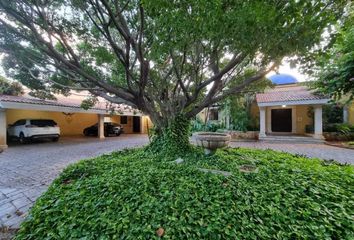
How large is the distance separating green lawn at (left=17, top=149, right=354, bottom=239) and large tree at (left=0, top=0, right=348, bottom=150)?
8.77 ft

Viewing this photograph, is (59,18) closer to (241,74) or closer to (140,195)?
(140,195)

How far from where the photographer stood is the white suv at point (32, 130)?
12.9m

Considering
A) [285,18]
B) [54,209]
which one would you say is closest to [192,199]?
[54,209]

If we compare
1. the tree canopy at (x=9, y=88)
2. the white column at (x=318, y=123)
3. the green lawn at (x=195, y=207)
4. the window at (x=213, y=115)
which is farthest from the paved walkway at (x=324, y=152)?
the tree canopy at (x=9, y=88)

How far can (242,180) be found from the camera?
3.95 meters

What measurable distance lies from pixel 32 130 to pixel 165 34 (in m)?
12.9

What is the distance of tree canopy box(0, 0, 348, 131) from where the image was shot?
3410mm

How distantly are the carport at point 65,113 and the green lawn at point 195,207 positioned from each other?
9.67m

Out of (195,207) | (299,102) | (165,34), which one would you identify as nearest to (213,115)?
(299,102)

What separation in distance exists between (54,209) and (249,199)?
10.4 feet

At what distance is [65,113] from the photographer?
18547mm

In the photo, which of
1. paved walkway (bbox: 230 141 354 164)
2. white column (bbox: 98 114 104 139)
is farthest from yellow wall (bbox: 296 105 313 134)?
white column (bbox: 98 114 104 139)

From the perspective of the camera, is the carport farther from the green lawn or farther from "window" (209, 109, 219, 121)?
the green lawn

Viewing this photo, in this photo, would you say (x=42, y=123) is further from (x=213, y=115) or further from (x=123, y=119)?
(x=213, y=115)
